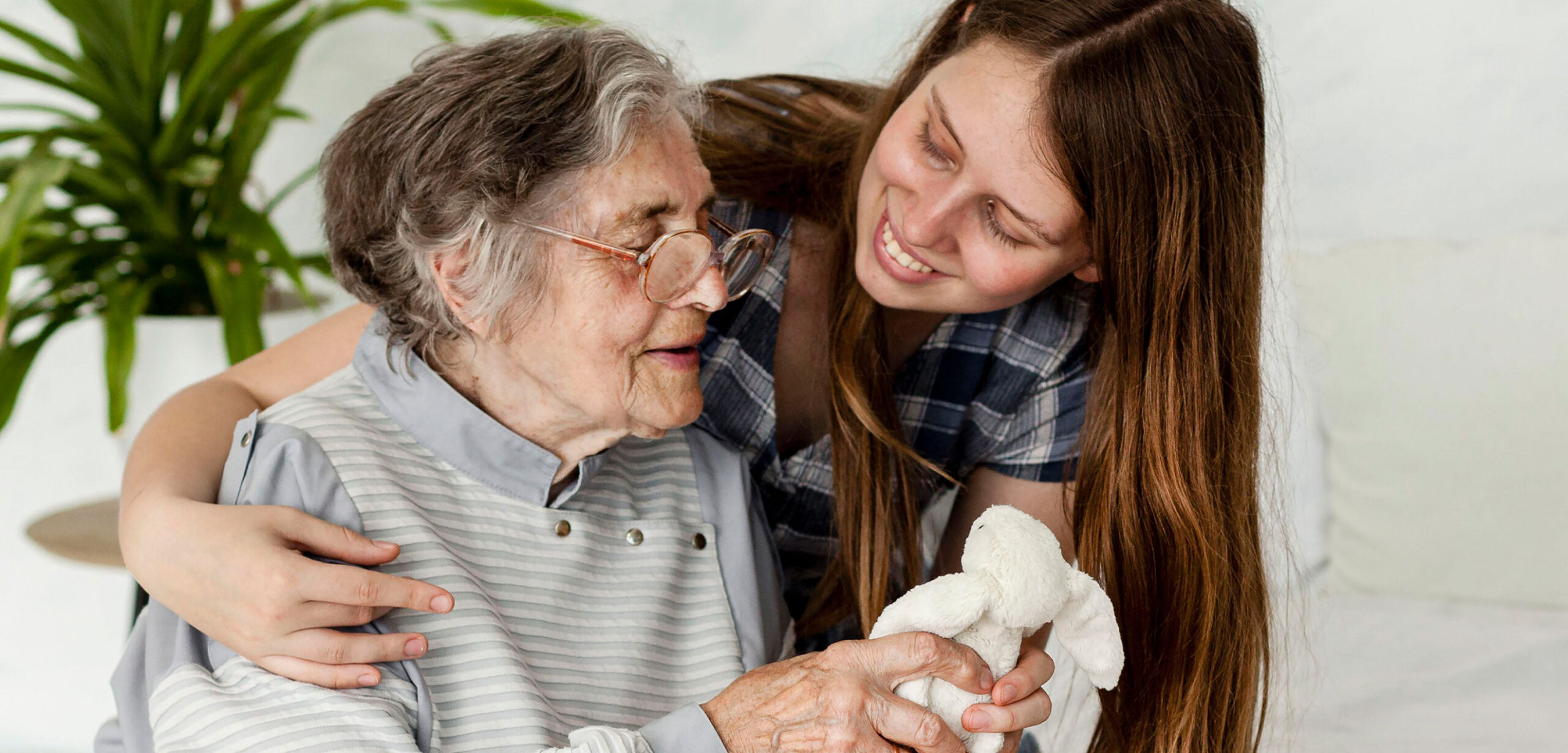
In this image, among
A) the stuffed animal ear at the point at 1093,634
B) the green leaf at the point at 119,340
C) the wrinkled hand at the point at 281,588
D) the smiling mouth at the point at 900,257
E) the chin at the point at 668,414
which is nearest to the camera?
the wrinkled hand at the point at 281,588

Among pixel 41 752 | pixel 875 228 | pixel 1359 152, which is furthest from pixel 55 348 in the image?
pixel 1359 152

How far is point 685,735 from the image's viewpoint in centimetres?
109

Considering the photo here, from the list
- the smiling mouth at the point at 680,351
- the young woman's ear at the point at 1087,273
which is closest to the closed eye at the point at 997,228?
the young woman's ear at the point at 1087,273

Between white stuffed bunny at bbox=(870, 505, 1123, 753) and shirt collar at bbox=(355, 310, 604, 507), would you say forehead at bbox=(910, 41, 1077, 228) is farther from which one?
shirt collar at bbox=(355, 310, 604, 507)

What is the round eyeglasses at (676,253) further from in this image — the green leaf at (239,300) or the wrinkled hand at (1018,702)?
the green leaf at (239,300)

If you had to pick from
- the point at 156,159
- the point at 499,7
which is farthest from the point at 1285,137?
the point at 156,159

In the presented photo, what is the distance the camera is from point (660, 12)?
2734mm

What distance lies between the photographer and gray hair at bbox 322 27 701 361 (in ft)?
3.68

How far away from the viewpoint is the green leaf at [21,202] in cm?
173

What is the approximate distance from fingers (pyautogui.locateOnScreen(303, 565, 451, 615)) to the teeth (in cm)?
62

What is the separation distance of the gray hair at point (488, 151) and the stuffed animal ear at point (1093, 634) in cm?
62

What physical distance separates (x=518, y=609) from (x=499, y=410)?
0.22 metres

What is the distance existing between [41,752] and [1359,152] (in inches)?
133

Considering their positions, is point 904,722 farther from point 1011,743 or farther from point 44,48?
point 44,48
